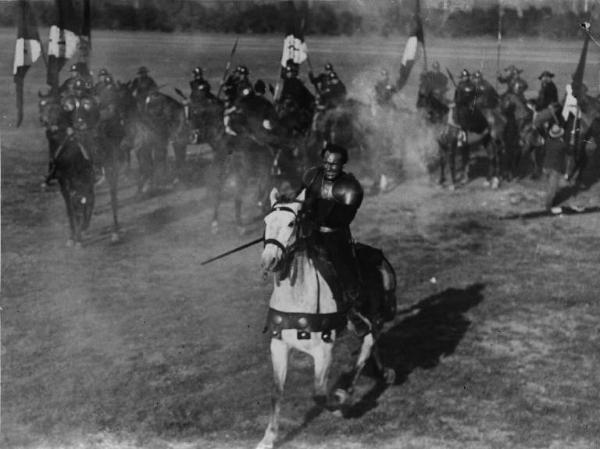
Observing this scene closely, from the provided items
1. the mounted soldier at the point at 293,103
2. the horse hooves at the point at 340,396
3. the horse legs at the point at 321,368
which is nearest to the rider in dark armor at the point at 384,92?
the mounted soldier at the point at 293,103

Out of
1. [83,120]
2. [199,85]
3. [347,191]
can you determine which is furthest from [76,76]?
[347,191]

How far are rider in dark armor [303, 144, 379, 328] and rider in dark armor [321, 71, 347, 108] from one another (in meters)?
12.5

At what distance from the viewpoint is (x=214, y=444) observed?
27.6 feet

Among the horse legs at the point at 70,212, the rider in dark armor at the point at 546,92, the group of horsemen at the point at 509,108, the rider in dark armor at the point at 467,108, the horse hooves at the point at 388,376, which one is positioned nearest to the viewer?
the horse hooves at the point at 388,376

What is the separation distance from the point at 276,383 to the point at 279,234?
5.38 ft

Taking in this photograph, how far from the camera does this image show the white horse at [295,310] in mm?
7419

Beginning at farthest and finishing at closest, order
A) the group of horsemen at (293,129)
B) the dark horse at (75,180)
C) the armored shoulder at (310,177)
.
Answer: the dark horse at (75,180), the armored shoulder at (310,177), the group of horsemen at (293,129)

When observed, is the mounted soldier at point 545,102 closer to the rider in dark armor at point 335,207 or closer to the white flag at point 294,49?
the white flag at point 294,49

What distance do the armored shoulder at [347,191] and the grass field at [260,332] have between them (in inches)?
93.1

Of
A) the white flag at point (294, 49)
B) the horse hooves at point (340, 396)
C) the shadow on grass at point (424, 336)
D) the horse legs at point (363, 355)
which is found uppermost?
the white flag at point (294, 49)

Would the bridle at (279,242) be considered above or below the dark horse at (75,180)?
above

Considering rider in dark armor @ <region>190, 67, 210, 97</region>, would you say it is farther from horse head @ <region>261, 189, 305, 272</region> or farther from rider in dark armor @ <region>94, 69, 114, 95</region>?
horse head @ <region>261, 189, 305, 272</region>

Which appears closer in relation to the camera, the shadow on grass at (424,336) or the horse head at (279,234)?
the horse head at (279,234)

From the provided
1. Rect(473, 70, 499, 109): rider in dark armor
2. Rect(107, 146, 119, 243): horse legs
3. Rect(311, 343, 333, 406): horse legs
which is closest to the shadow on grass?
Rect(311, 343, 333, 406): horse legs
